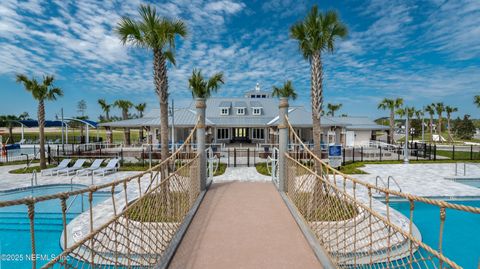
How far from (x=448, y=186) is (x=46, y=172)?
21.3 m

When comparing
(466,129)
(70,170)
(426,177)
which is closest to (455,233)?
(426,177)

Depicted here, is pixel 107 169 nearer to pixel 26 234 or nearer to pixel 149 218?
pixel 26 234

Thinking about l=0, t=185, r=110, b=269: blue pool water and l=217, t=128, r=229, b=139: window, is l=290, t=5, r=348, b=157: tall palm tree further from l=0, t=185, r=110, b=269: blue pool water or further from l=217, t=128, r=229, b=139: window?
l=217, t=128, r=229, b=139: window

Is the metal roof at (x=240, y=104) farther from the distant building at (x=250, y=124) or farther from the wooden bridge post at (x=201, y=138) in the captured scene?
the wooden bridge post at (x=201, y=138)

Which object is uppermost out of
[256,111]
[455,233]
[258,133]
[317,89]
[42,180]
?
[256,111]

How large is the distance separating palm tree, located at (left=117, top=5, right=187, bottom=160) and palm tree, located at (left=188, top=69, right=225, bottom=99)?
3172mm

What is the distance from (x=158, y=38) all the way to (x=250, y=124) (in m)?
18.5

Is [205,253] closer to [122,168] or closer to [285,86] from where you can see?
[122,168]

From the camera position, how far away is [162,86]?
316 inches

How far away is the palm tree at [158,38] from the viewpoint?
24.6 ft

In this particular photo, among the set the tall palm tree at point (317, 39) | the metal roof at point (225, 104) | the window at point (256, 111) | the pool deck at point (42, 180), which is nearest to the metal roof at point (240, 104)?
the metal roof at point (225, 104)

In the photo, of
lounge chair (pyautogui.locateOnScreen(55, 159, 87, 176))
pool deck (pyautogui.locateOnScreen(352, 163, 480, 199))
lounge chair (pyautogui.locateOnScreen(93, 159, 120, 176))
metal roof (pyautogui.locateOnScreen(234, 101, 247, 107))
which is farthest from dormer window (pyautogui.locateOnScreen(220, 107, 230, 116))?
pool deck (pyautogui.locateOnScreen(352, 163, 480, 199))

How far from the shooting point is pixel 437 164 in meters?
17.0

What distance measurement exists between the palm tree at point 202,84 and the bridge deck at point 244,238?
287 inches
